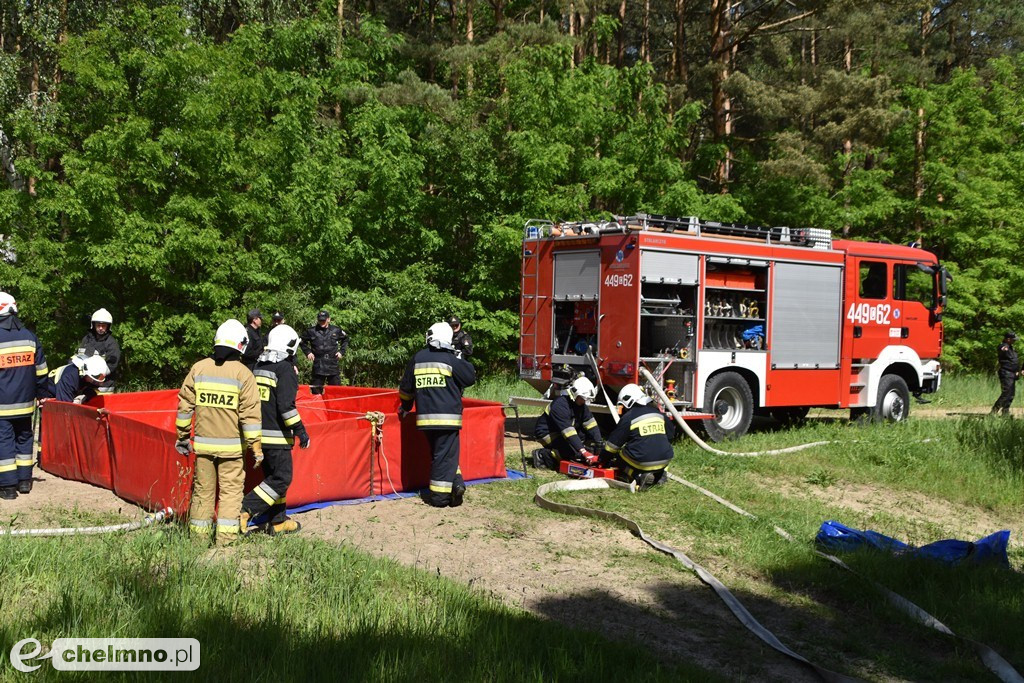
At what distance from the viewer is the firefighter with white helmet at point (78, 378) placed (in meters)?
10.7

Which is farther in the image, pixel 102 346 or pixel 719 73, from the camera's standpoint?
pixel 719 73

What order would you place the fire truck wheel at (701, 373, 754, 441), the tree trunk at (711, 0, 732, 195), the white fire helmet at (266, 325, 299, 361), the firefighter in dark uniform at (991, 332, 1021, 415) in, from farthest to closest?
the tree trunk at (711, 0, 732, 195) < the firefighter in dark uniform at (991, 332, 1021, 415) < the fire truck wheel at (701, 373, 754, 441) < the white fire helmet at (266, 325, 299, 361)

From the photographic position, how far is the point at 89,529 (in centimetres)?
727

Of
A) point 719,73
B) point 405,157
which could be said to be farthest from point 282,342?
point 719,73

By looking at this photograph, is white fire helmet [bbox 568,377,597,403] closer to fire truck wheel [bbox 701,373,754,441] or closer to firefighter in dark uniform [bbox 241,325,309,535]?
fire truck wheel [bbox 701,373,754,441]

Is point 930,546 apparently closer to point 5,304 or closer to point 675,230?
point 675,230

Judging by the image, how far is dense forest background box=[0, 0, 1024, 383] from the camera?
17.0 m

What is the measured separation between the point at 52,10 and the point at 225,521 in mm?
18721

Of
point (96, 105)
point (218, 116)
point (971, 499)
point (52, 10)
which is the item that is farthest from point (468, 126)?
point (971, 499)

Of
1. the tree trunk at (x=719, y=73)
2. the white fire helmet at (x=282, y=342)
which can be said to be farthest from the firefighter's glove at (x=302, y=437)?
the tree trunk at (x=719, y=73)

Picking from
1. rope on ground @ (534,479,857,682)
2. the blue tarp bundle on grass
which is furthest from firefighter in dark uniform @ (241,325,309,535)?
the blue tarp bundle on grass

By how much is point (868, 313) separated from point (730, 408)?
10.3 ft

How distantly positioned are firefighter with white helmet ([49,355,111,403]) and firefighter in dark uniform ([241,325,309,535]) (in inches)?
147

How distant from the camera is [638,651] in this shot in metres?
5.37
